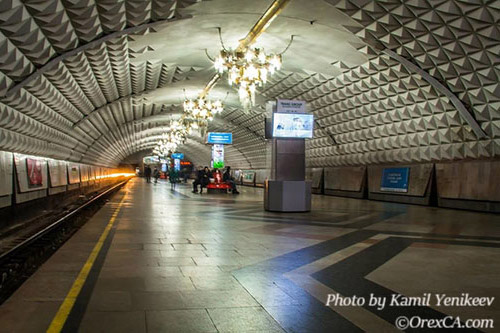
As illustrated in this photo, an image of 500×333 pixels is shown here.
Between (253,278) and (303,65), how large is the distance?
1541 cm

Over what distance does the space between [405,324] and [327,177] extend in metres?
24.7

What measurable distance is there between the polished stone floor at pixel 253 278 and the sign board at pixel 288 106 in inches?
203

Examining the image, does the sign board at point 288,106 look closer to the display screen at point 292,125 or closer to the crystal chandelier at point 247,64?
the display screen at point 292,125

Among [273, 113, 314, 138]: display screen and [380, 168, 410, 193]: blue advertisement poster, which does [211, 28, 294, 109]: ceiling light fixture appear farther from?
[380, 168, 410, 193]: blue advertisement poster

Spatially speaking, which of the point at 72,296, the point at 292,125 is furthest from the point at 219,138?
the point at 72,296

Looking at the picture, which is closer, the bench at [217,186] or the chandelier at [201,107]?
the chandelier at [201,107]

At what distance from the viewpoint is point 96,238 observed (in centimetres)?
872

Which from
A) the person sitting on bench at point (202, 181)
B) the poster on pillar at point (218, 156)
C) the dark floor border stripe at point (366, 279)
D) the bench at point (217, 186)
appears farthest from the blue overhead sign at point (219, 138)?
the dark floor border stripe at point (366, 279)

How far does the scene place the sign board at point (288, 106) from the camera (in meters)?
14.5

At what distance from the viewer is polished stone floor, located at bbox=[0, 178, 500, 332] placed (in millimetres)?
4027

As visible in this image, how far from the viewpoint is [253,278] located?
559 cm

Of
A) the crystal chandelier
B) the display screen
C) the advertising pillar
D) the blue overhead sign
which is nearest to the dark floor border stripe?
the advertising pillar

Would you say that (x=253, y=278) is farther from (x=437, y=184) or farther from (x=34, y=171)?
(x=437, y=184)

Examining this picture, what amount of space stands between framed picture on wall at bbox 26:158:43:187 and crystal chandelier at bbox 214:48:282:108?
7580 millimetres
